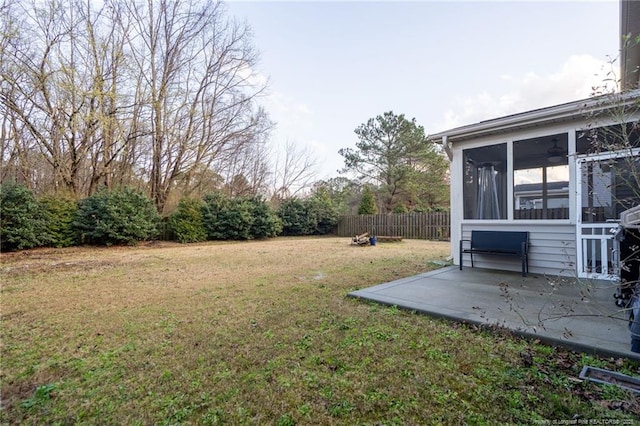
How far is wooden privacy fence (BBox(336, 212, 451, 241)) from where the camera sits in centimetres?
1382

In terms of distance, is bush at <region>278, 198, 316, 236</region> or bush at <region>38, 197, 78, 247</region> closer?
bush at <region>38, 197, 78, 247</region>

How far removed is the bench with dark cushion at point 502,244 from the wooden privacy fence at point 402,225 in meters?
8.79

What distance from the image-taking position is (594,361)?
2117 millimetres

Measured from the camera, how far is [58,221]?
9.65 metres

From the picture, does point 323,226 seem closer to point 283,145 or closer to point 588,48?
point 283,145

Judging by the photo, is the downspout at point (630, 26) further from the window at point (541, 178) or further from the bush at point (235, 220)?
the bush at point (235, 220)

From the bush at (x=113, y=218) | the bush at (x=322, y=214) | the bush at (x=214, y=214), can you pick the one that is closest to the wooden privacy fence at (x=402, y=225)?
the bush at (x=322, y=214)

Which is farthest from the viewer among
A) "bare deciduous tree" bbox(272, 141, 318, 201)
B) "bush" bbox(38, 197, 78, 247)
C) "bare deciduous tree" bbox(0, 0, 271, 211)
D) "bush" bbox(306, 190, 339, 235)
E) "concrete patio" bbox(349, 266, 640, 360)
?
"bare deciduous tree" bbox(272, 141, 318, 201)

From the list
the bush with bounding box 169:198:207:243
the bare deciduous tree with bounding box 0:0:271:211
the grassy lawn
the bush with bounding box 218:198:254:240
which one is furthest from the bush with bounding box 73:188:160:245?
the grassy lawn

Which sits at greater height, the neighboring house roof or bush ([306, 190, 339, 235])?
the neighboring house roof

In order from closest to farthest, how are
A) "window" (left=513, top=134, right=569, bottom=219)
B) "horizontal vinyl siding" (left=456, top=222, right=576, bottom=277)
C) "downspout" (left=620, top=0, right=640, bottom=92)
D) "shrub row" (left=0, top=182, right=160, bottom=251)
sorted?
1. "horizontal vinyl siding" (left=456, top=222, right=576, bottom=277)
2. "downspout" (left=620, top=0, right=640, bottom=92)
3. "window" (left=513, top=134, right=569, bottom=219)
4. "shrub row" (left=0, top=182, right=160, bottom=251)

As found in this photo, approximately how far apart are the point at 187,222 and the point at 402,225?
32.9 feet

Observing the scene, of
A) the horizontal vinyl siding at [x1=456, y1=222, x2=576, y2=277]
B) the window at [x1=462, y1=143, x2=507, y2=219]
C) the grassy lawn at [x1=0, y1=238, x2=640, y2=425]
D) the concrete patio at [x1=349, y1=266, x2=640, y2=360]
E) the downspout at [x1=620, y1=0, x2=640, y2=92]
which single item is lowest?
the grassy lawn at [x1=0, y1=238, x2=640, y2=425]

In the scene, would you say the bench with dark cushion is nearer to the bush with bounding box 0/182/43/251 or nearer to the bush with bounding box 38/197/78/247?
the bush with bounding box 0/182/43/251
